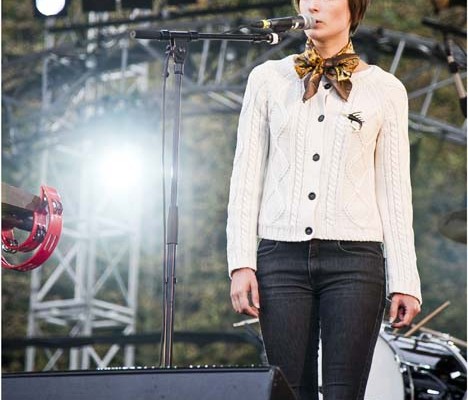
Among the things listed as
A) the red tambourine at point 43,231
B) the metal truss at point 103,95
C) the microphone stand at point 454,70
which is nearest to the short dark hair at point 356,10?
the red tambourine at point 43,231

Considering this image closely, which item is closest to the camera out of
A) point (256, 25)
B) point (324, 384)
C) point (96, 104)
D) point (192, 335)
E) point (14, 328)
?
point (324, 384)

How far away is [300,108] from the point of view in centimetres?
275

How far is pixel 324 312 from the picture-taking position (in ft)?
8.66

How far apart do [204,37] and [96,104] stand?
6576 millimetres

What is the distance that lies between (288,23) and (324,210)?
0.54 metres

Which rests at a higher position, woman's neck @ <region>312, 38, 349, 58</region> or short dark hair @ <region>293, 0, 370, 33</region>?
short dark hair @ <region>293, 0, 370, 33</region>

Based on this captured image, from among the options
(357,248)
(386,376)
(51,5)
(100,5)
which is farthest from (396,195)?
(100,5)

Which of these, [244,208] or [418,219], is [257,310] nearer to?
[244,208]

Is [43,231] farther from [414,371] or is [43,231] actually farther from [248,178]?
[414,371]

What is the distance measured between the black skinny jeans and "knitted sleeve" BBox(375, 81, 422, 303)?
7 cm

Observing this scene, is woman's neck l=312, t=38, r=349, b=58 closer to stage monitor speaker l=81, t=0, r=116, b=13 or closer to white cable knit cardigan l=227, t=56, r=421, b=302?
white cable knit cardigan l=227, t=56, r=421, b=302

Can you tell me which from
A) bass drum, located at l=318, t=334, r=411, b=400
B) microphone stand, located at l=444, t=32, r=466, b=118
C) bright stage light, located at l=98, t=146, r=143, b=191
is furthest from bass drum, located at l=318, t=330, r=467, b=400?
bright stage light, located at l=98, t=146, r=143, b=191

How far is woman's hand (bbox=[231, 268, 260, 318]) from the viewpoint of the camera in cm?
263

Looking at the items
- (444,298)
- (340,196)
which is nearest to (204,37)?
(340,196)
